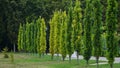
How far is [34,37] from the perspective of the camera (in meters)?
76.6

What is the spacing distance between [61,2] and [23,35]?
24226 millimetres

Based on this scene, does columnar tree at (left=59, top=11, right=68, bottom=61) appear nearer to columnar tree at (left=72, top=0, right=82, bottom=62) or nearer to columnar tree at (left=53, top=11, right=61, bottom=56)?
columnar tree at (left=53, top=11, right=61, bottom=56)

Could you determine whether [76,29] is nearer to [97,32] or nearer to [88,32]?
[88,32]

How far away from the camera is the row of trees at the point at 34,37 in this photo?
68.6 m

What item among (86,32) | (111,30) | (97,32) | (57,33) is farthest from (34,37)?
(111,30)

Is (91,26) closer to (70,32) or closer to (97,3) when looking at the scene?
(97,3)

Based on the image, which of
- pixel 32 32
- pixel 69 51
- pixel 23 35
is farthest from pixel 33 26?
pixel 69 51

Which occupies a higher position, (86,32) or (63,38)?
(86,32)

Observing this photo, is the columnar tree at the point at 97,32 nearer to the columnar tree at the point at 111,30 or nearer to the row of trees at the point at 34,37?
the columnar tree at the point at 111,30

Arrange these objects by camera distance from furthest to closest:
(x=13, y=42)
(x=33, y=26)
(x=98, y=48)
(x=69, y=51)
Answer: (x=13, y=42), (x=33, y=26), (x=69, y=51), (x=98, y=48)

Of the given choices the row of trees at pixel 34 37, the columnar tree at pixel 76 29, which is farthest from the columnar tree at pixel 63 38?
the row of trees at pixel 34 37

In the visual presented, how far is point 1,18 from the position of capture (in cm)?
10394

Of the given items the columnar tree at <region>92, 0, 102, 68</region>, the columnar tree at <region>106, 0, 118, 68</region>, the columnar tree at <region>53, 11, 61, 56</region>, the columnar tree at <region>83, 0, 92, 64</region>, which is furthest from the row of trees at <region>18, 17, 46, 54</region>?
the columnar tree at <region>106, 0, 118, 68</region>

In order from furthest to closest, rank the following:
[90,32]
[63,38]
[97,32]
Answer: [63,38] → [90,32] → [97,32]
